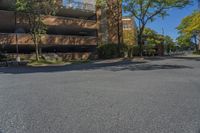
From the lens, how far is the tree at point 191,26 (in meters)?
46.7

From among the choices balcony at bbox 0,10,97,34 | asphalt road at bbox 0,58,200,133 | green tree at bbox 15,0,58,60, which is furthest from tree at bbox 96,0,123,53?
asphalt road at bbox 0,58,200,133

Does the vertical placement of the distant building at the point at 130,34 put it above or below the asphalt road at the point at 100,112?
above

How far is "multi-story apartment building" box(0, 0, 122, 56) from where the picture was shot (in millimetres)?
30353

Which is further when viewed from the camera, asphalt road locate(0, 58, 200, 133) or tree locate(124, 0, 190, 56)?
tree locate(124, 0, 190, 56)

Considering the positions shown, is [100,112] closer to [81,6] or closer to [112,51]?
[112,51]

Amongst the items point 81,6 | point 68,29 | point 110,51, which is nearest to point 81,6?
point 81,6

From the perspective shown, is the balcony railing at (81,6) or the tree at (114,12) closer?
the balcony railing at (81,6)

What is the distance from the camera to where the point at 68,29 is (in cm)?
3712

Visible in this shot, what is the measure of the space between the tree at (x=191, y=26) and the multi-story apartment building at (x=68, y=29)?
16.7m

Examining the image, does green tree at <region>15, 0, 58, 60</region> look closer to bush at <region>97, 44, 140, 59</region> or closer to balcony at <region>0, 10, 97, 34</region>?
balcony at <region>0, 10, 97, 34</region>

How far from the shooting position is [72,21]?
116ft

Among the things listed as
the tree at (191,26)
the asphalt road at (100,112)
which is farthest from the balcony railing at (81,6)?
the asphalt road at (100,112)

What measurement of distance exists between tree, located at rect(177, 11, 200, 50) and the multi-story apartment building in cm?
1668

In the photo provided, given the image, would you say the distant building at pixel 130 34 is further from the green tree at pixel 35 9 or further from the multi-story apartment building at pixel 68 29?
the green tree at pixel 35 9
